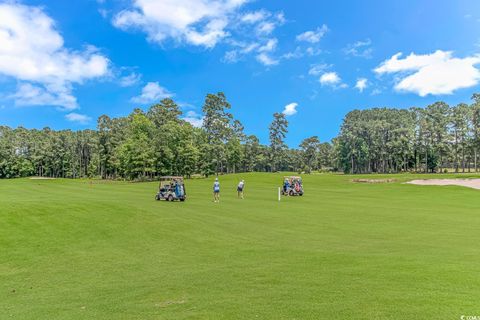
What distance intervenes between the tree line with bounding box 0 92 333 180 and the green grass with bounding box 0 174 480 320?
66.0 metres

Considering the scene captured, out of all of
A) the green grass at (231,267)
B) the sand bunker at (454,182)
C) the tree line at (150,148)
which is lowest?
the green grass at (231,267)

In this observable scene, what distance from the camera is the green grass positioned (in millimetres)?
7402

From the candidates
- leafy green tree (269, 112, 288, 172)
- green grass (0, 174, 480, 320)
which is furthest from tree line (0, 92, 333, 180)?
green grass (0, 174, 480, 320)

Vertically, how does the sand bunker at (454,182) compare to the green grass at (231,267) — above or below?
above

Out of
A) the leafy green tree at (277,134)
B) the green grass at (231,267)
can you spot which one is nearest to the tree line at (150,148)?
the leafy green tree at (277,134)

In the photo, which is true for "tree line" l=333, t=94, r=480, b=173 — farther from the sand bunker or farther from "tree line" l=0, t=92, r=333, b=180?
the sand bunker

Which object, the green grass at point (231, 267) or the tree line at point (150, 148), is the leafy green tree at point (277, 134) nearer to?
the tree line at point (150, 148)

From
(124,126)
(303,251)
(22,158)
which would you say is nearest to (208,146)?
(124,126)

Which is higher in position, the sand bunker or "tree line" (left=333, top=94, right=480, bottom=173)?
"tree line" (left=333, top=94, right=480, bottom=173)

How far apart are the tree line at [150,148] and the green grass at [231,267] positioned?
217 feet

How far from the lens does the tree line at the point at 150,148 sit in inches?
3371

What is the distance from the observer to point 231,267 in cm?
1077

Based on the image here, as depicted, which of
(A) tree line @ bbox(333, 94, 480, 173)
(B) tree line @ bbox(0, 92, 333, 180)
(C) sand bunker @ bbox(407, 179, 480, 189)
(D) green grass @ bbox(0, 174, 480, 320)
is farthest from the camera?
(A) tree line @ bbox(333, 94, 480, 173)

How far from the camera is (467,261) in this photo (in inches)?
421
